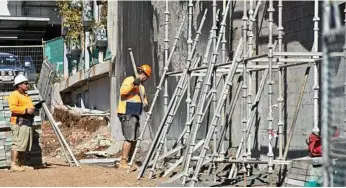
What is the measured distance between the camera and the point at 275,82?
10.6 metres

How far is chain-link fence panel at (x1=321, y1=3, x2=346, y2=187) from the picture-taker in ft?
16.0

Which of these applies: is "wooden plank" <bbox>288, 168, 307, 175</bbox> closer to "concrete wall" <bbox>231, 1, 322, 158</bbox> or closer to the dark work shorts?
"concrete wall" <bbox>231, 1, 322, 158</bbox>

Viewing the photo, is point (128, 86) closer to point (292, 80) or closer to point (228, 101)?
point (228, 101)

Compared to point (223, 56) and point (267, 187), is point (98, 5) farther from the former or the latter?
point (267, 187)

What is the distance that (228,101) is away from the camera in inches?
451

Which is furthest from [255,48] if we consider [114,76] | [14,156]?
[114,76]

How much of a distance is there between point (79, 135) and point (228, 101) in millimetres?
9312

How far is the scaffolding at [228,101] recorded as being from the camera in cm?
906

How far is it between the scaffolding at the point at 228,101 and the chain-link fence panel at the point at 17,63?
342 inches

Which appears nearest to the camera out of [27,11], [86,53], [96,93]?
[96,93]

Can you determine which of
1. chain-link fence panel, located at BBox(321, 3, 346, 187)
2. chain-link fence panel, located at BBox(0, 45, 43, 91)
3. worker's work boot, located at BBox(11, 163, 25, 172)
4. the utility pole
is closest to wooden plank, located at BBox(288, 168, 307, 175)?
chain-link fence panel, located at BBox(321, 3, 346, 187)

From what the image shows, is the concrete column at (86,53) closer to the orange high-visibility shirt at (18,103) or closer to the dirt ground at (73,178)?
the orange high-visibility shirt at (18,103)

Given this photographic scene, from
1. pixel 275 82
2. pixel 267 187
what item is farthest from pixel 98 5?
pixel 267 187

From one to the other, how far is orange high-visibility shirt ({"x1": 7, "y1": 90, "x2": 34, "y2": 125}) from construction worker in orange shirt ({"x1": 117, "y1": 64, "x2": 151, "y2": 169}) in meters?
1.52
